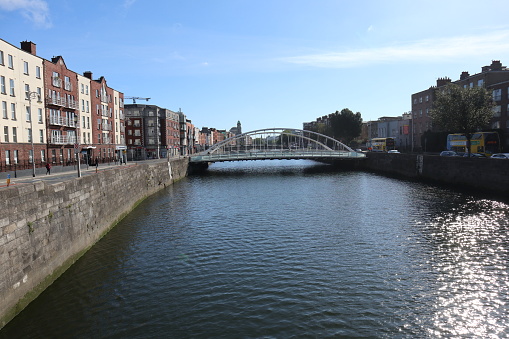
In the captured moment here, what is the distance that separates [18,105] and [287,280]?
38.3m

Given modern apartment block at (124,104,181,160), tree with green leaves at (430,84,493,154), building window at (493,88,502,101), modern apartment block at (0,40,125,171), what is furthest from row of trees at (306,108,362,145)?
modern apartment block at (0,40,125,171)

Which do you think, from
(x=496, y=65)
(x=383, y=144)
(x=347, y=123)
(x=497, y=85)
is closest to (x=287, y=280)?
(x=497, y=85)

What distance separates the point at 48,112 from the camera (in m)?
45.2

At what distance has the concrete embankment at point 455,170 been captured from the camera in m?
33.5

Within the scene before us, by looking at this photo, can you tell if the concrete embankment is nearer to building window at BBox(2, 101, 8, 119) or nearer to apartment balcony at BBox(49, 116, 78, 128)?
apartment balcony at BBox(49, 116, 78, 128)

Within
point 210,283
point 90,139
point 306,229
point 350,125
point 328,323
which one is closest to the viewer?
point 328,323

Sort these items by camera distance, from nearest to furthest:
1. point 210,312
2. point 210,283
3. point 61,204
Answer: point 210,312
point 210,283
point 61,204

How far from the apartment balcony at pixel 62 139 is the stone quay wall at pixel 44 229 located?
27.6m

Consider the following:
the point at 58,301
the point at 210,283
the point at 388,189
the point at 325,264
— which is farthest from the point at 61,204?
the point at 388,189

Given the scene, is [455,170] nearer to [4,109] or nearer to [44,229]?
[44,229]

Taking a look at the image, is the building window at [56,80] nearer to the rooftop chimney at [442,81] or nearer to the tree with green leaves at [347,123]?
the rooftop chimney at [442,81]

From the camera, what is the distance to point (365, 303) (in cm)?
1186

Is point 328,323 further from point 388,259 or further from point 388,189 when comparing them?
point 388,189

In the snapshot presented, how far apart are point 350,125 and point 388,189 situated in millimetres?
79469
